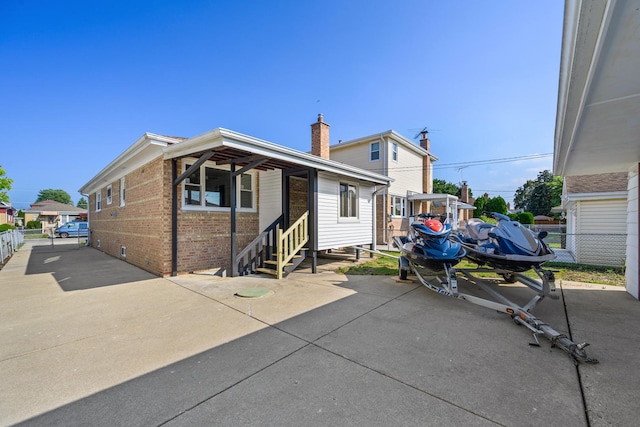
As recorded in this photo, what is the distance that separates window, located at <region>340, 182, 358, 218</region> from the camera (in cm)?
896

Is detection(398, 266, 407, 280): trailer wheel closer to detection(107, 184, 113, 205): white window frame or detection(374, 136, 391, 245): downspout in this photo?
detection(374, 136, 391, 245): downspout

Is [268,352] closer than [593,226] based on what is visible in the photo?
Yes

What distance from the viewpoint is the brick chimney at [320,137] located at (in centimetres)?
1144

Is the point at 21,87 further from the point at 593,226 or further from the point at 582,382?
the point at 593,226

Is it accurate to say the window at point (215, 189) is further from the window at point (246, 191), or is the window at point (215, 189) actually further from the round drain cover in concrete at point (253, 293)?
the round drain cover in concrete at point (253, 293)

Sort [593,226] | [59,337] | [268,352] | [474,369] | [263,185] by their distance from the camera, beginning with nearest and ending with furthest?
1. [474,369]
2. [268,352]
3. [59,337]
4. [263,185]
5. [593,226]

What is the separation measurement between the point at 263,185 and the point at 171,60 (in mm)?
7025

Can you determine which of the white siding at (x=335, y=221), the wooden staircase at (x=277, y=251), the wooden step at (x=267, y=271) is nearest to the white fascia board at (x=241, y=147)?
the white siding at (x=335, y=221)

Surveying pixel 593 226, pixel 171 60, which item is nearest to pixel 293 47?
pixel 171 60

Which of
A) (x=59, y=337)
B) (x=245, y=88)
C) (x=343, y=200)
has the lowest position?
(x=59, y=337)

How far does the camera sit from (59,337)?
346 cm

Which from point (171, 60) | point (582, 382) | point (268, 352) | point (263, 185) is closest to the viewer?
point (582, 382)

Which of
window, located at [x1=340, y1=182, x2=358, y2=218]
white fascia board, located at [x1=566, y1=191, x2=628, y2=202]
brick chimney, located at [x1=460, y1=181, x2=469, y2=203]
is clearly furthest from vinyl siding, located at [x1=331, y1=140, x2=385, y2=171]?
brick chimney, located at [x1=460, y1=181, x2=469, y2=203]

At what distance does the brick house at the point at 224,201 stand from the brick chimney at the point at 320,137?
2.38 metres
